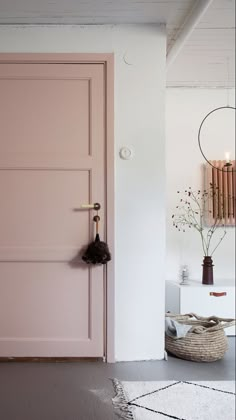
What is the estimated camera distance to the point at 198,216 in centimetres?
380

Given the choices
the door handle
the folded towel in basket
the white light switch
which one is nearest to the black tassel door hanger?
the door handle

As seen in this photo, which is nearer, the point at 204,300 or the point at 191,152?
the point at 204,300

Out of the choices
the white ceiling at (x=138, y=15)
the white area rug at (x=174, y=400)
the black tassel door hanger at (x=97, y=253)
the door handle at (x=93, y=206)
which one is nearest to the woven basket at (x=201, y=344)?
the white area rug at (x=174, y=400)

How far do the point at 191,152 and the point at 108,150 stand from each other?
4.49 ft

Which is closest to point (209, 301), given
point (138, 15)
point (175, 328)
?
point (175, 328)

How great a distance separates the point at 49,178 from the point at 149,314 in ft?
3.38

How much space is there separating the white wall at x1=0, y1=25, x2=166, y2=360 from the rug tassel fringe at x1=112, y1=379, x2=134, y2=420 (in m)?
0.46

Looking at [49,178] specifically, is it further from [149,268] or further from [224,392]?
[224,392]

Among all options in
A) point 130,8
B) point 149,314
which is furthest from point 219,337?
point 130,8

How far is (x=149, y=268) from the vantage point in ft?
9.02

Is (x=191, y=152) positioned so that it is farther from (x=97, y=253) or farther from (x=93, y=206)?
(x=97, y=253)

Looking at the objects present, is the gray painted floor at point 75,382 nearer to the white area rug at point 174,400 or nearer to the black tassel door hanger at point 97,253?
the white area rug at point 174,400

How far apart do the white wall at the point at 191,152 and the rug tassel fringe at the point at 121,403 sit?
5.47ft

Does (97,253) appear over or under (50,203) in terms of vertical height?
under
